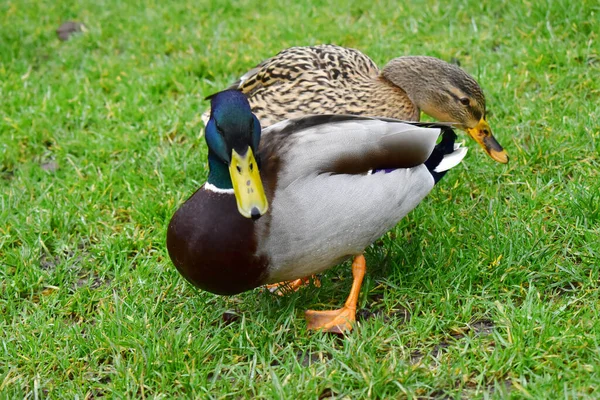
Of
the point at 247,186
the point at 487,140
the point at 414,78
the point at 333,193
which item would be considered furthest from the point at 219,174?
the point at 487,140

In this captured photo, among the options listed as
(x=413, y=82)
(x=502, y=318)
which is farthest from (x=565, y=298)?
(x=413, y=82)

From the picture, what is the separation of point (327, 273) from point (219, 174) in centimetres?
87

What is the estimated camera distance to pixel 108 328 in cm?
316

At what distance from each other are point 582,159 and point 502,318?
1.45 m

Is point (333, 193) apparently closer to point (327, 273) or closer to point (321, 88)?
point (327, 273)

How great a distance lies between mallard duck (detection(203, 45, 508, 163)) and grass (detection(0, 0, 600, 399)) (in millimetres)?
381

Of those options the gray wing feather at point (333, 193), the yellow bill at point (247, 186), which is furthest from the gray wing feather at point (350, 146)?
the yellow bill at point (247, 186)

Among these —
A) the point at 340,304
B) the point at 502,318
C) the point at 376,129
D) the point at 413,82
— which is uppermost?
the point at 376,129

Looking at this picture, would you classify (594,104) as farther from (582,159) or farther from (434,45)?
(434,45)

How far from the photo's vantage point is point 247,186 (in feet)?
8.99

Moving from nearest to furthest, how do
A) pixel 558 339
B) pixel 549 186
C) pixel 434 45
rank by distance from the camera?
pixel 558 339 → pixel 549 186 → pixel 434 45

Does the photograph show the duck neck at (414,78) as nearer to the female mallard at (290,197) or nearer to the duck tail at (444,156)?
the duck tail at (444,156)

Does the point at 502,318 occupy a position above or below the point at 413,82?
below

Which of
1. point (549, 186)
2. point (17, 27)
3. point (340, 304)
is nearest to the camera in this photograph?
point (340, 304)
